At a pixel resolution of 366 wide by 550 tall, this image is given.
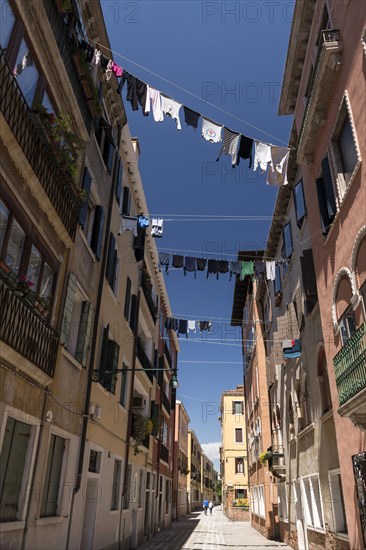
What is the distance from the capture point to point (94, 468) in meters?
11.6

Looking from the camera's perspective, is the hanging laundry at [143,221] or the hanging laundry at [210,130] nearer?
the hanging laundry at [210,130]

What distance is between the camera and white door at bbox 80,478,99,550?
35.7 feet

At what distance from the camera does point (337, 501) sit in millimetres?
10797

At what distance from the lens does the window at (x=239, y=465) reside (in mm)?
42844

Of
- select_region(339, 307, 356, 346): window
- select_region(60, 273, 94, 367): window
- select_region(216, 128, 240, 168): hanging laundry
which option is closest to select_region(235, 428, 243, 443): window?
select_region(60, 273, 94, 367): window

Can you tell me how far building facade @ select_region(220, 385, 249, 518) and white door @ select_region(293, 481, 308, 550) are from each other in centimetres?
2516

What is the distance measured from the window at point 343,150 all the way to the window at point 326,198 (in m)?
0.32

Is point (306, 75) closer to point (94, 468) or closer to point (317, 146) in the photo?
point (317, 146)

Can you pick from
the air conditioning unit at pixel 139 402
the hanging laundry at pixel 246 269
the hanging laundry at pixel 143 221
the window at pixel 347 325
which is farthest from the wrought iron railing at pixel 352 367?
the air conditioning unit at pixel 139 402

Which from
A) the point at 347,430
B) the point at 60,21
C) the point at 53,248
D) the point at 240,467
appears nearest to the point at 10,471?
the point at 53,248

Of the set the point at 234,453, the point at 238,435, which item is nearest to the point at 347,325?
the point at 234,453

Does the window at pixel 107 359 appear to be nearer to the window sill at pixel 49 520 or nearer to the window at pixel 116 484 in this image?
the window at pixel 116 484

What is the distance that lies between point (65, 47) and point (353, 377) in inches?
379

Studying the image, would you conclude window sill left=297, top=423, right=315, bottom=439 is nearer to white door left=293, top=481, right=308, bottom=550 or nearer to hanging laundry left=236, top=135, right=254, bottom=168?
white door left=293, top=481, right=308, bottom=550
